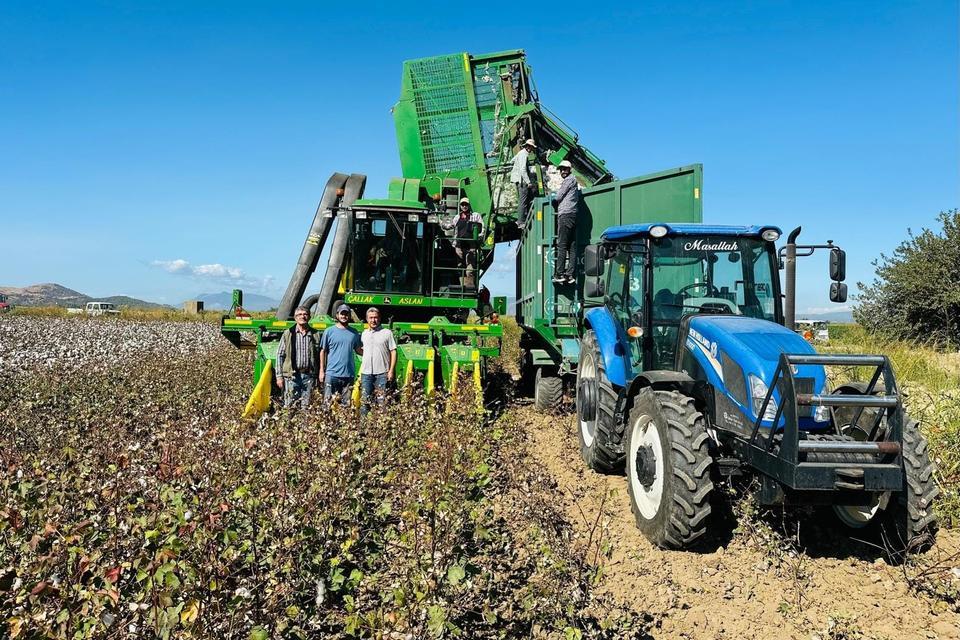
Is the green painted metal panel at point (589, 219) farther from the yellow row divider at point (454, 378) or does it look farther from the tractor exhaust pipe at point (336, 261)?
the tractor exhaust pipe at point (336, 261)

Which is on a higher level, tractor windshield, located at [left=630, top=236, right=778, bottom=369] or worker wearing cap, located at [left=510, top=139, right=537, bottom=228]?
worker wearing cap, located at [left=510, top=139, right=537, bottom=228]

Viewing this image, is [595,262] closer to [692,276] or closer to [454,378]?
[692,276]

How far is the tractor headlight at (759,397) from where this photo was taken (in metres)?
3.91

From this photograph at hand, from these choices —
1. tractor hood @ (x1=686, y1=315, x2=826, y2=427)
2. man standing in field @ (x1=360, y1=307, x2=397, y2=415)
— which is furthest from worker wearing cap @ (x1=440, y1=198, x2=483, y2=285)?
tractor hood @ (x1=686, y1=315, x2=826, y2=427)

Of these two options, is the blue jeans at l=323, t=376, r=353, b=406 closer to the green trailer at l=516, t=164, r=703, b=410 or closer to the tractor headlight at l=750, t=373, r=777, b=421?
the green trailer at l=516, t=164, r=703, b=410

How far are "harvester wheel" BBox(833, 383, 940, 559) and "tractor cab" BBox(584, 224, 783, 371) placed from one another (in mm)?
1211

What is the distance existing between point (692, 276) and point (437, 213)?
504 centimetres

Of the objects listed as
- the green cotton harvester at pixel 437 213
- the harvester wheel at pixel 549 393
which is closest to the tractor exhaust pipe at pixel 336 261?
the green cotton harvester at pixel 437 213

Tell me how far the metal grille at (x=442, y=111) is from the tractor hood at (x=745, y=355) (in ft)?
22.4

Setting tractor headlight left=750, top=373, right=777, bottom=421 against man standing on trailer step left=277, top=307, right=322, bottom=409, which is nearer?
tractor headlight left=750, top=373, right=777, bottom=421

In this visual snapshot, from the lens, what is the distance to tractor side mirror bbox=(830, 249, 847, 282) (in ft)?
15.6

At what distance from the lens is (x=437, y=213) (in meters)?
9.43

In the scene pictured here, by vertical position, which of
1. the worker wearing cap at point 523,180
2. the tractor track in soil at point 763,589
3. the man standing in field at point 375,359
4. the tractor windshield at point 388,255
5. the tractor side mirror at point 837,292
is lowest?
the tractor track in soil at point 763,589

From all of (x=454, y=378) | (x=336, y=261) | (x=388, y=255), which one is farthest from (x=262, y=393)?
Result: (x=388, y=255)
